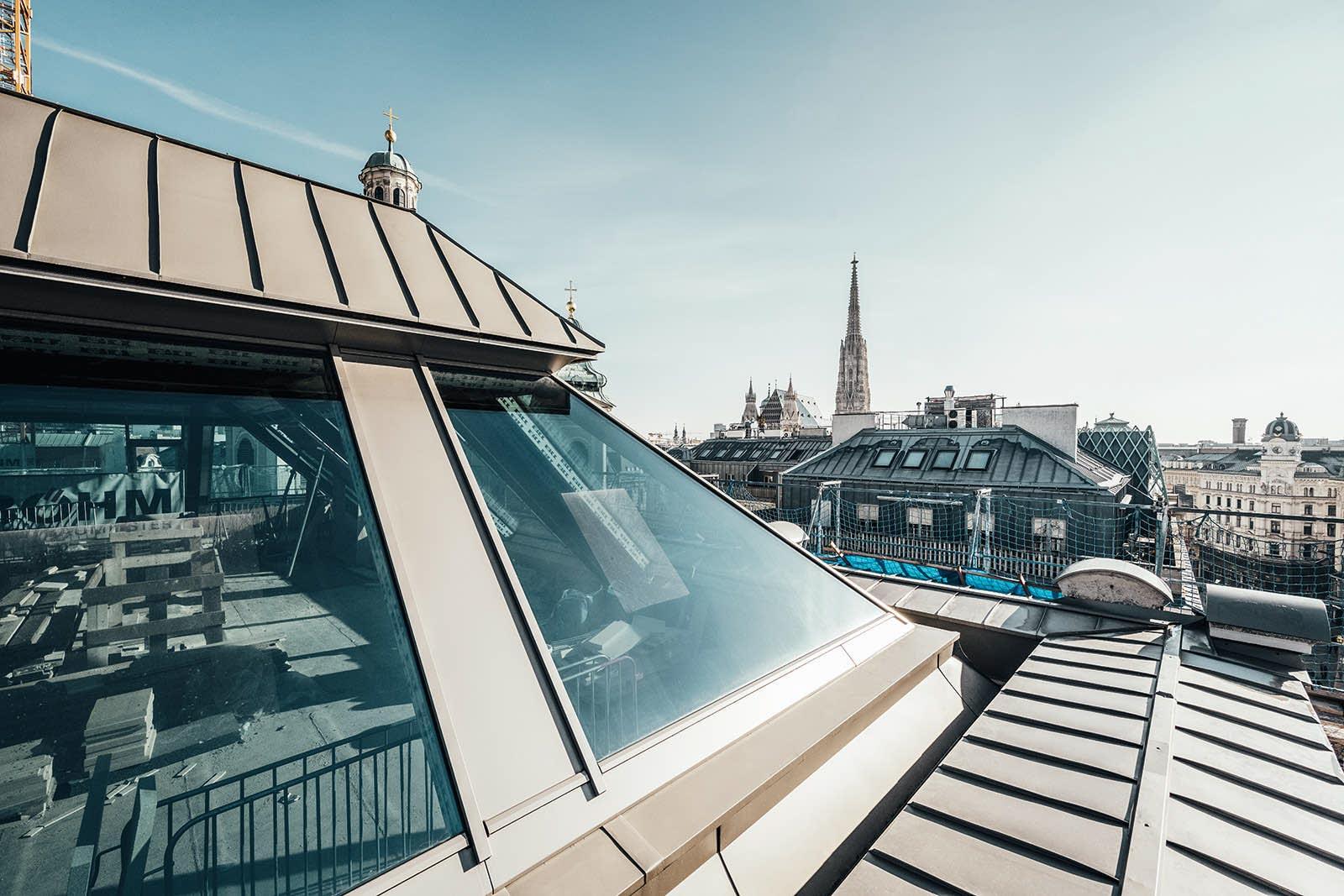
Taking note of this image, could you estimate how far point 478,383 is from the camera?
254cm

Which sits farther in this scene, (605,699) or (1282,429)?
(1282,429)

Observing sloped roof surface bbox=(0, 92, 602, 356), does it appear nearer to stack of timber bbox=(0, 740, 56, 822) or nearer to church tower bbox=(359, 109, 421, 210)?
stack of timber bbox=(0, 740, 56, 822)

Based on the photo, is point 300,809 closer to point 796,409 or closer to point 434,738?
point 434,738

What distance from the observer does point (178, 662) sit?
153cm

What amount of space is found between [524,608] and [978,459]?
21577 mm

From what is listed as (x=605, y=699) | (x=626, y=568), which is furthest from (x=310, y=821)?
(x=626, y=568)

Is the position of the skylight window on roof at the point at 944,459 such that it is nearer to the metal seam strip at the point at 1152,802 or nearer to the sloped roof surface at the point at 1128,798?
the sloped roof surface at the point at 1128,798

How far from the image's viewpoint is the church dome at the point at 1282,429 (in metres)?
48.2

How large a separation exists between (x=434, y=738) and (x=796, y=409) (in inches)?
2983

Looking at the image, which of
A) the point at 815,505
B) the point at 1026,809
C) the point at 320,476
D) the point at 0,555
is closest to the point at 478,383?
the point at 320,476

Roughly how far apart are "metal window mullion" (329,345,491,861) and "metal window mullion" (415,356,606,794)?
28 cm

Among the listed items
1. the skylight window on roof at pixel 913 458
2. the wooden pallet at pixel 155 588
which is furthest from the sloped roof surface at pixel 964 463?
the wooden pallet at pixel 155 588

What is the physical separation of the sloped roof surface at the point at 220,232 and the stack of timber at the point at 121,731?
46.9 inches

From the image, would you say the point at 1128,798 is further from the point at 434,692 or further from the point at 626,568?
the point at 434,692
